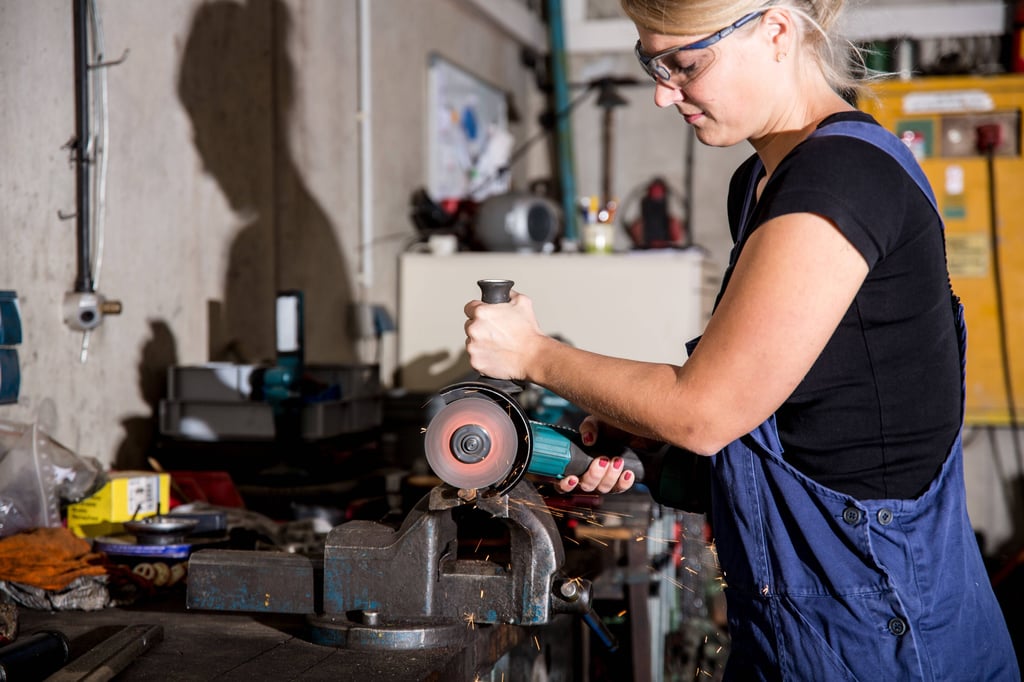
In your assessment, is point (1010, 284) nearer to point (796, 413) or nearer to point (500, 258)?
point (500, 258)

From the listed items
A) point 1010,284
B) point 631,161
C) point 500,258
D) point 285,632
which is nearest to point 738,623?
point 285,632

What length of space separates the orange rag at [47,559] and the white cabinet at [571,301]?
1.71m

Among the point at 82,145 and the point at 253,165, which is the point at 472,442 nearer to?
the point at 82,145

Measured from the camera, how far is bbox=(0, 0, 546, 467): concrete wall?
80.2 inches

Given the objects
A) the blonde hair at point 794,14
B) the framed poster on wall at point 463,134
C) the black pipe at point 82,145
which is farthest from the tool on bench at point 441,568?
the framed poster on wall at point 463,134

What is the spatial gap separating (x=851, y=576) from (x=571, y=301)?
2362mm

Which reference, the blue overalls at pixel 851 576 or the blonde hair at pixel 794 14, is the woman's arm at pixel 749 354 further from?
the blonde hair at pixel 794 14

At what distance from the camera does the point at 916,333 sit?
114 cm

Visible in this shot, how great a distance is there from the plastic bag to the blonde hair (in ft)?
4.17

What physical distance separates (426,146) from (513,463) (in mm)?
2858

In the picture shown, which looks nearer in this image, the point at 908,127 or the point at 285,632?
the point at 285,632

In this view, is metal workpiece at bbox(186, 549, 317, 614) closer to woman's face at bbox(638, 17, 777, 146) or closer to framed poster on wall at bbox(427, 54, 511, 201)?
woman's face at bbox(638, 17, 777, 146)

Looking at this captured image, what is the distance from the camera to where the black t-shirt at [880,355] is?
1063mm

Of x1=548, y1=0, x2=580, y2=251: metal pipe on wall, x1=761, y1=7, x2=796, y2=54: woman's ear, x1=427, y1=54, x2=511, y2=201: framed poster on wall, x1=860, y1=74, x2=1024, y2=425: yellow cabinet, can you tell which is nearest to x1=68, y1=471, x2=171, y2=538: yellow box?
x1=761, y1=7, x2=796, y2=54: woman's ear
